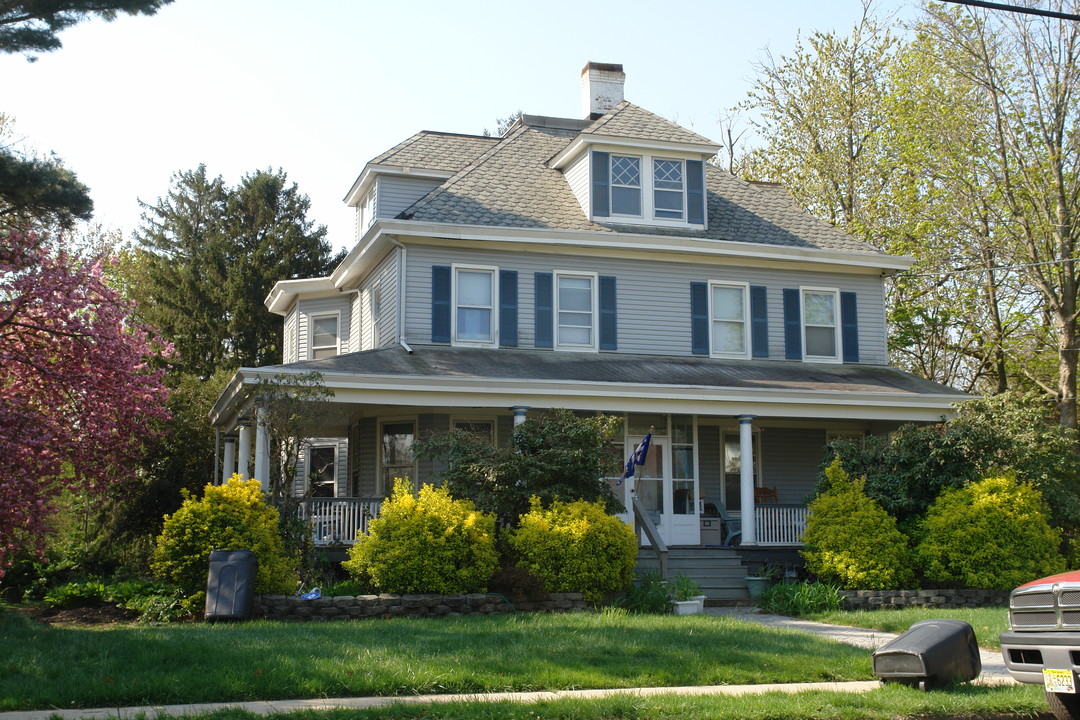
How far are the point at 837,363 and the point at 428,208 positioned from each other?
356 inches

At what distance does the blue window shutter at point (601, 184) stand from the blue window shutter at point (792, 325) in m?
4.17

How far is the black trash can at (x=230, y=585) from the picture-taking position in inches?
489

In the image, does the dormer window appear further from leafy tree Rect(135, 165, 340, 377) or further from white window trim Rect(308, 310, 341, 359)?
leafy tree Rect(135, 165, 340, 377)

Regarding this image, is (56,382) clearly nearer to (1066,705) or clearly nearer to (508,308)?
(508,308)

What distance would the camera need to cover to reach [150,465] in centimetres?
→ 2183

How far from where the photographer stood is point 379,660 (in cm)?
902

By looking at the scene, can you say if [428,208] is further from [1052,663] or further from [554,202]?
[1052,663]

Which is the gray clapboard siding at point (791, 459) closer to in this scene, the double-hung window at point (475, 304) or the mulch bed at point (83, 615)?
the double-hung window at point (475, 304)

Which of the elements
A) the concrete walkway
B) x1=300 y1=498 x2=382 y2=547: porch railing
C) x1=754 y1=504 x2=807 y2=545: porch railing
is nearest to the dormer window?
x1=754 y1=504 x2=807 y2=545: porch railing

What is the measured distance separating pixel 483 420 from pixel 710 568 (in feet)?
16.5

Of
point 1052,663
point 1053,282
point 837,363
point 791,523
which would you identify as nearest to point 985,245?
point 1053,282

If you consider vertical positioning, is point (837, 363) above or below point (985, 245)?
below

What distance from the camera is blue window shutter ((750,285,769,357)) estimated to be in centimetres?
2106

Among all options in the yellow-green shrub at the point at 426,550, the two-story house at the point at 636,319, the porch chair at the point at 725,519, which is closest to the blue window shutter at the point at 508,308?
the two-story house at the point at 636,319
